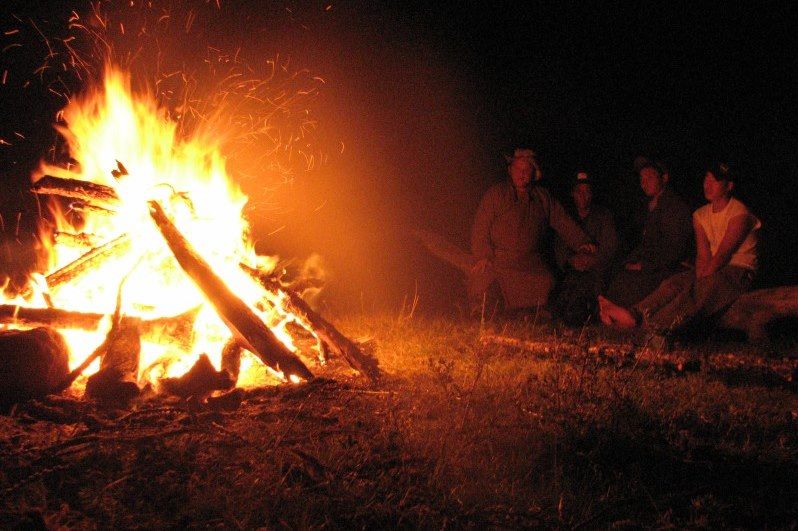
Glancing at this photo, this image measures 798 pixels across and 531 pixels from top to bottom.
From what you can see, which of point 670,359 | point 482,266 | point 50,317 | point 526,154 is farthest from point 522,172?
point 50,317

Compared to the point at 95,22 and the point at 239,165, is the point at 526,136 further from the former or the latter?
the point at 95,22

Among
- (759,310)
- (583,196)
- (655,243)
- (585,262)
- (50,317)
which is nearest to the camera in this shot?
(50,317)

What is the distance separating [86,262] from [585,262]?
5551 mm

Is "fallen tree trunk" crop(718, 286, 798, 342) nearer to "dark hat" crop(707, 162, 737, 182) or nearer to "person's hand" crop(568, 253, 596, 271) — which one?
"dark hat" crop(707, 162, 737, 182)

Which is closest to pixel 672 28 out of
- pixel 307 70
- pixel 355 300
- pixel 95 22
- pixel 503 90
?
pixel 503 90

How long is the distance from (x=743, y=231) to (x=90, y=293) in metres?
6.19

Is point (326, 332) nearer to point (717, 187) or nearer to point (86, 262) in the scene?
point (86, 262)

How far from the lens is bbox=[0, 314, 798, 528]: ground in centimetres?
279

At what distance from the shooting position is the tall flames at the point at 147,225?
4988 mm

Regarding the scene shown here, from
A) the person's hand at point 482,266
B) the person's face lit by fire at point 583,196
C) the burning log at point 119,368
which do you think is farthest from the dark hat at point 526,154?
the burning log at point 119,368

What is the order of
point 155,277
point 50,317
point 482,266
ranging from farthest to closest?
1. point 482,266
2. point 155,277
3. point 50,317

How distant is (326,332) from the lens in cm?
488

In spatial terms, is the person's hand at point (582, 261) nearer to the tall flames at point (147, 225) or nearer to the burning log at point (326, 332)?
the burning log at point (326, 332)

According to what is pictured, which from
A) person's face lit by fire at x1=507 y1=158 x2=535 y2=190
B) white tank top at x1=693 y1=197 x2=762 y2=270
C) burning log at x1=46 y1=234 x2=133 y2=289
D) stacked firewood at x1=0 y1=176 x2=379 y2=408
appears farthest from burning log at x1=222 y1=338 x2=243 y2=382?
white tank top at x1=693 y1=197 x2=762 y2=270
